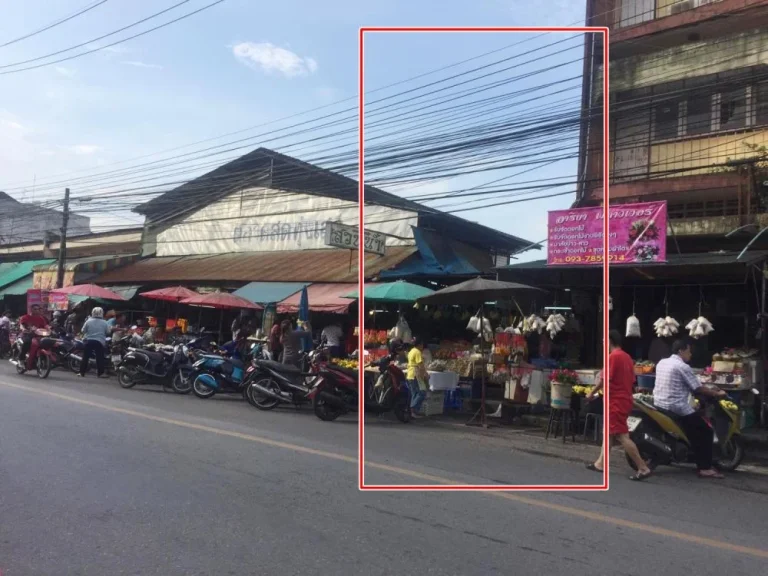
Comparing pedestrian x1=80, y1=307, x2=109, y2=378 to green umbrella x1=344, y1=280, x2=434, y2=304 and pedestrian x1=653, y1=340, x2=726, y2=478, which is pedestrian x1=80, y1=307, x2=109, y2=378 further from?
pedestrian x1=653, y1=340, x2=726, y2=478

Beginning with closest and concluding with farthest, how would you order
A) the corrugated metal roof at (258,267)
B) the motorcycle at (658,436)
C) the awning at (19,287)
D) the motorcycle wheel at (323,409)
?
1. the motorcycle at (658,436)
2. the motorcycle wheel at (323,409)
3. the corrugated metal roof at (258,267)
4. the awning at (19,287)

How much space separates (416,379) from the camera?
10.6 m

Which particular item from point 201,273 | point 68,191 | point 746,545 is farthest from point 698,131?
point 68,191

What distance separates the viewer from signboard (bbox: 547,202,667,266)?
9906 mm

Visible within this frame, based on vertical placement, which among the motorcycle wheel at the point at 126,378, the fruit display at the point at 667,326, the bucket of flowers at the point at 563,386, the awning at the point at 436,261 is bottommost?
the motorcycle wheel at the point at 126,378

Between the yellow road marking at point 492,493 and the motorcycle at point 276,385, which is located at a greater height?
the motorcycle at point 276,385

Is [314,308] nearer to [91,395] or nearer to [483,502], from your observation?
[91,395]

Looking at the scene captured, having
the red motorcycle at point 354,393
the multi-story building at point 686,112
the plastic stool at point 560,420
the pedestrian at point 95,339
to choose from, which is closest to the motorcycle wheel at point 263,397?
the red motorcycle at point 354,393

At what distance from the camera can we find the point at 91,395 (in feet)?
34.7

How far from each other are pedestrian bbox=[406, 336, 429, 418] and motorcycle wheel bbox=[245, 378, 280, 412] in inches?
83.3

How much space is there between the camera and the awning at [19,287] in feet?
78.1

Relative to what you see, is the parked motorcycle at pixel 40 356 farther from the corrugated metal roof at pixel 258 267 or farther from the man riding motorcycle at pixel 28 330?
the corrugated metal roof at pixel 258 267

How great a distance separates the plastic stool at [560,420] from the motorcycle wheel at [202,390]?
5.91 meters

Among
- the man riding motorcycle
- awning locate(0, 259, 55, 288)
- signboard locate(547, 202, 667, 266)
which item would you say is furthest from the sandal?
awning locate(0, 259, 55, 288)
